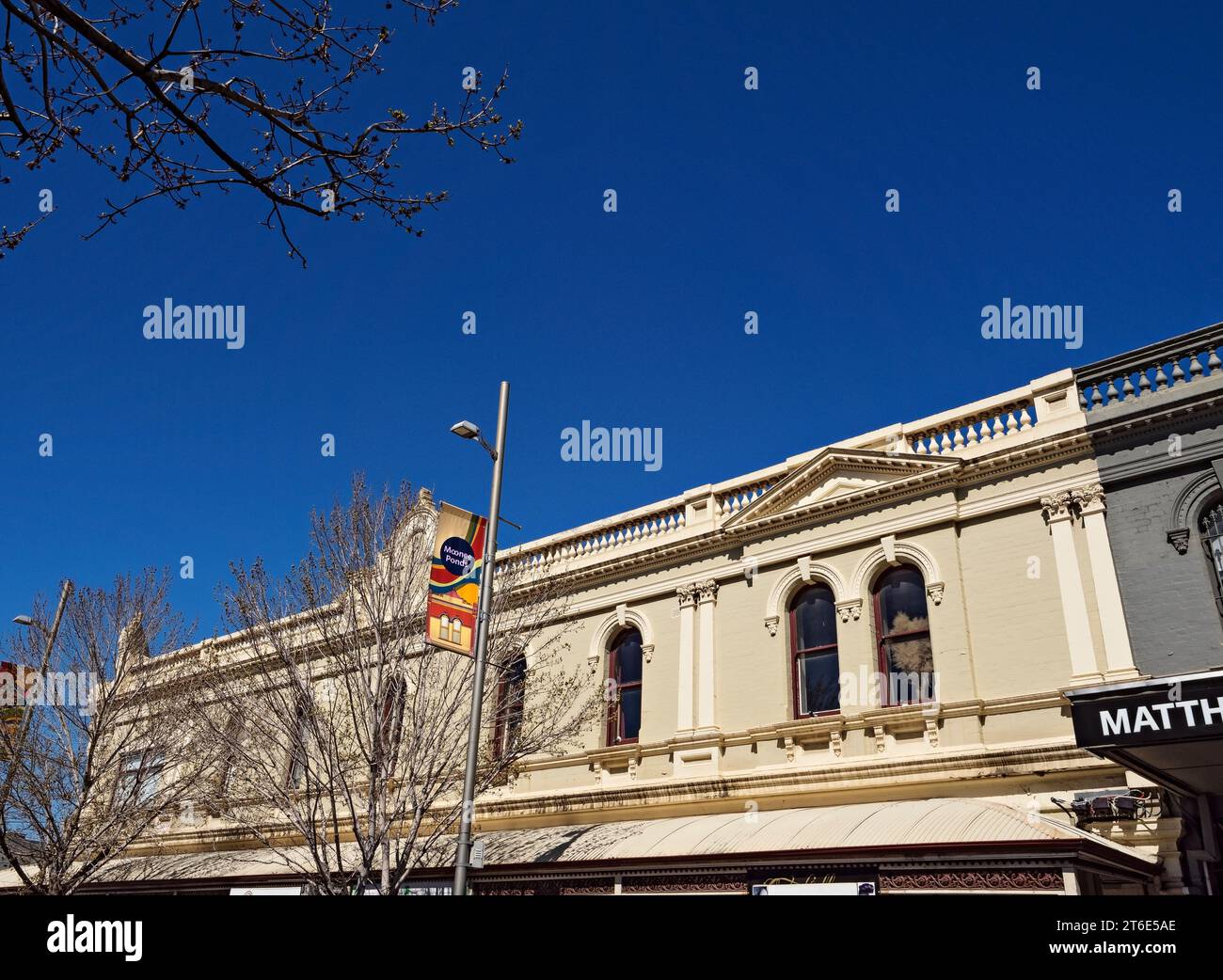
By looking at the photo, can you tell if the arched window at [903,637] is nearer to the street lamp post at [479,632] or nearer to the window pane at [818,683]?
the window pane at [818,683]

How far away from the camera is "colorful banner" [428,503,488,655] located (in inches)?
564

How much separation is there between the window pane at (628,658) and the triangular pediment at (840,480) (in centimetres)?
346

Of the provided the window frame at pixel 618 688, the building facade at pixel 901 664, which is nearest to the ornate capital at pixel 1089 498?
the building facade at pixel 901 664

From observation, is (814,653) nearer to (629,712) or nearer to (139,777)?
(629,712)

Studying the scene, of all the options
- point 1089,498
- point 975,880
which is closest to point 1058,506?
point 1089,498

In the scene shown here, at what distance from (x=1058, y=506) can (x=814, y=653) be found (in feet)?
16.1

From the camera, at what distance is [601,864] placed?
15.1 m

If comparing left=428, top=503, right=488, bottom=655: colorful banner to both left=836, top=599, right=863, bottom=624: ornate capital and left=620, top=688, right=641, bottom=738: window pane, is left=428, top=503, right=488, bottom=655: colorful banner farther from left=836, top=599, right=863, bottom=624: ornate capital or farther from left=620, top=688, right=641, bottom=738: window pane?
left=836, top=599, right=863, bottom=624: ornate capital
